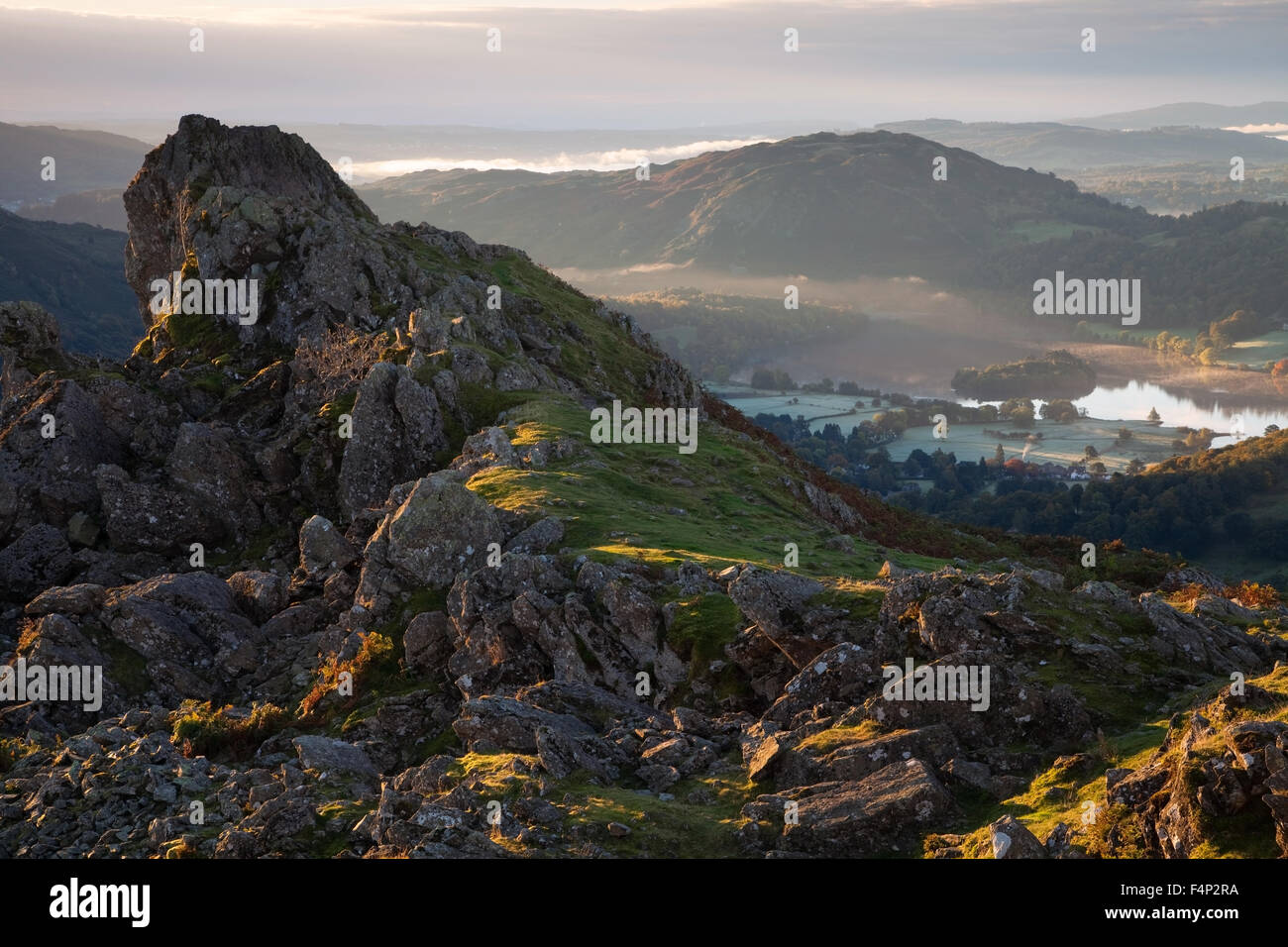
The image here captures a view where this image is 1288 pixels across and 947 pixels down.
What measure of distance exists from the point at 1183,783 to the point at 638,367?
5646cm

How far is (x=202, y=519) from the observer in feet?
144

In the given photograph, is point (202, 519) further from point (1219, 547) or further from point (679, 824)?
point (1219, 547)

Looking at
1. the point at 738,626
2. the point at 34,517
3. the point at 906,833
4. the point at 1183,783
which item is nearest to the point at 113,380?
the point at 34,517

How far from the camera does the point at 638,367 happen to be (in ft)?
228

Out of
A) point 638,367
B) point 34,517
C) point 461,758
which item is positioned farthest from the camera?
point 638,367

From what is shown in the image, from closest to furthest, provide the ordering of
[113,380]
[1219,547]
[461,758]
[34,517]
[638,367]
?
[461,758], [34,517], [113,380], [638,367], [1219,547]

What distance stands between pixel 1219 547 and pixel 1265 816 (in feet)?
584

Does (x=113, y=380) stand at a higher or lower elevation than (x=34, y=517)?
higher

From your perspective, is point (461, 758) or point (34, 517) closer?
point (461, 758)

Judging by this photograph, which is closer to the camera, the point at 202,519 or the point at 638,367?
the point at 202,519

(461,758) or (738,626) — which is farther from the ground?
(738,626)
